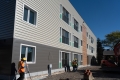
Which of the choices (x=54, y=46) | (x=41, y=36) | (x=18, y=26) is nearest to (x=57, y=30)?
(x=54, y=46)

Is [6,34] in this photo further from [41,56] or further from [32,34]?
[41,56]

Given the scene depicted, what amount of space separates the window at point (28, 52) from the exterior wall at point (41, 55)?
35 cm

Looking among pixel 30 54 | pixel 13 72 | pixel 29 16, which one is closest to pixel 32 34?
pixel 29 16

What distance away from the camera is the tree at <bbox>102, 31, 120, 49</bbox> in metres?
55.3

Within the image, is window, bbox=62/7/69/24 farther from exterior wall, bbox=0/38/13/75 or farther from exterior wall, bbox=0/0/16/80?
exterior wall, bbox=0/38/13/75

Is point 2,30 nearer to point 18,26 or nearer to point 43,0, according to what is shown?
point 18,26

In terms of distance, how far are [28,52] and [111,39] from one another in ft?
169

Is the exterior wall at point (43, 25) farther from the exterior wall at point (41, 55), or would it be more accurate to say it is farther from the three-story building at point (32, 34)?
the exterior wall at point (41, 55)

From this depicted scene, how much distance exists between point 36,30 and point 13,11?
9.61ft

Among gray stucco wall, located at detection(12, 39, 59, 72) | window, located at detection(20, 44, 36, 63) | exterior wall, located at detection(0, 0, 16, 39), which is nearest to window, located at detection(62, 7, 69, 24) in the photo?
gray stucco wall, located at detection(12, 39, 59, 72)

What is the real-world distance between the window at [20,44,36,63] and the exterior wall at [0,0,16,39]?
149cm

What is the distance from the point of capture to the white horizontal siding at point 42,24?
34.9ft

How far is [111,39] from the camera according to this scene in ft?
188

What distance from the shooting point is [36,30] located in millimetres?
12539
